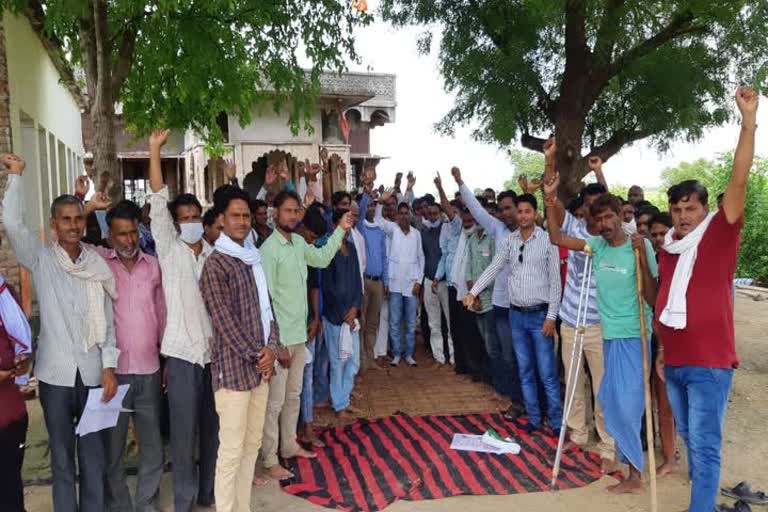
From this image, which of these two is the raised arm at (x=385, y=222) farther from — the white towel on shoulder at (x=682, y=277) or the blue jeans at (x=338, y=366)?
the white towel on shoulder at (x=682, y=277)

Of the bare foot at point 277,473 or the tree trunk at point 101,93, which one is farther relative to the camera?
the tree trunk at point 101,93

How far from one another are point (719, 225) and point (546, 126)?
7237 millimetres

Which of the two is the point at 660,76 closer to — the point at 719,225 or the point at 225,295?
the point at 719,225

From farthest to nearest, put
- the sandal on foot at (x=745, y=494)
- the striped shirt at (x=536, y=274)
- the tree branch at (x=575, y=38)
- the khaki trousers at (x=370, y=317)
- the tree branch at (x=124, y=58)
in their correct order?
the tree branch at (x=575, y=38) → the khaki trousers at (x=370, y=317) → the tree branch at (x=124, y=58) → the striped shirt at (x=536, y=274) → the sandal on foot at (x=745, y=494)

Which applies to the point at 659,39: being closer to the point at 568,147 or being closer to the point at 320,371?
the point at 568,147

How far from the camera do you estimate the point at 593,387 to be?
4863 mm

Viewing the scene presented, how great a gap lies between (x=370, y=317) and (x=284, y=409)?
8.84ft

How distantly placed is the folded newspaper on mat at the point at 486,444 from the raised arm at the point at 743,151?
260 centimetres

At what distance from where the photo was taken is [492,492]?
4.20m

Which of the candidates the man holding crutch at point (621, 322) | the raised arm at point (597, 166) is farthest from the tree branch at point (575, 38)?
the man holding crutch at point (621, 322)

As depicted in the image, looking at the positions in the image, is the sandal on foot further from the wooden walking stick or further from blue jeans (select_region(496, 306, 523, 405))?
blue jeans (select_region(496, 306, 523, 405))

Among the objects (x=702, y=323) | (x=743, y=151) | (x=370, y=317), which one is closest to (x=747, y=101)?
(x=743, y=151)

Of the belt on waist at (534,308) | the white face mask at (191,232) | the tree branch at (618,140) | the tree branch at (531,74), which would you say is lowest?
the belt on waist at (534,308)

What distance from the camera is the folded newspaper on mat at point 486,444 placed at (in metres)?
4.86
